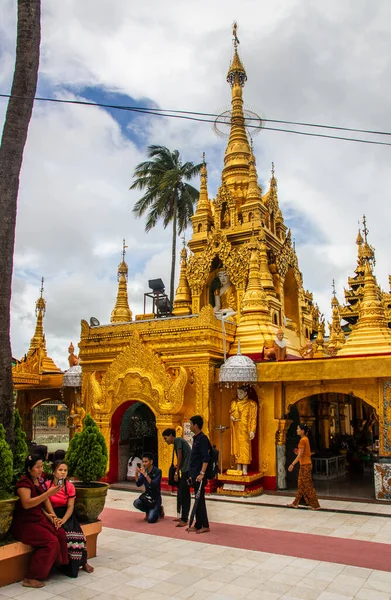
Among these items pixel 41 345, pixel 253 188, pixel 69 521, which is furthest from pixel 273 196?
pixel 69 521

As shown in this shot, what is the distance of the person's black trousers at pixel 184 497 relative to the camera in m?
8.70

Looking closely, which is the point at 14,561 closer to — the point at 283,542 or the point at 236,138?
the point at 283,542

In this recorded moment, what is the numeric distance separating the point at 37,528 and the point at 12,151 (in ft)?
16.3

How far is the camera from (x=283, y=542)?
7582 mm

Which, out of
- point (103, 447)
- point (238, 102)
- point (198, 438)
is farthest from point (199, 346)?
point (238, 102)

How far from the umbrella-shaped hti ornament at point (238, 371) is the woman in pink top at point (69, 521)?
5527 mm

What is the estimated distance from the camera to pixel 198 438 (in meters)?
8.23

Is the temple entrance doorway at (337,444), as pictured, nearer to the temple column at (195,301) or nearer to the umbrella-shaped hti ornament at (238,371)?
the umbrella-shaped hti ornament at (238,371)

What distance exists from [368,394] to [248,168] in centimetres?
1072

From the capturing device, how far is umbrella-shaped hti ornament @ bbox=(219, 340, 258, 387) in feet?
37.8

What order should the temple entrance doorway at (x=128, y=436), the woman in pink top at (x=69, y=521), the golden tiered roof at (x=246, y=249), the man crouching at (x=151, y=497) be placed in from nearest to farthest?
the woman in pink top at (x=69, y=521) < the man crouching at (x=151, y=497) < the temple entrance doorway at (x=128, y=436) < the golden tiered roof at (x=246, y=249)

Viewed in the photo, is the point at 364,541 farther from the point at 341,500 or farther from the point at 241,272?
the point at 241,272

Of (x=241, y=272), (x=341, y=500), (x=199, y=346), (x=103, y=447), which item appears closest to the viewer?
(x=103, y=447)

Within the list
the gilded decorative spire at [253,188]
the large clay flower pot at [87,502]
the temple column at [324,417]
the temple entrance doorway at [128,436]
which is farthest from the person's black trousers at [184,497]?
the gilded decorative spire at [253,188]
